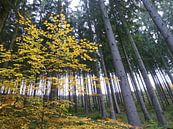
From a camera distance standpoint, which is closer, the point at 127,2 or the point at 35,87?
the point at 35,87

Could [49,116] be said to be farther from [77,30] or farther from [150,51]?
[150,51]

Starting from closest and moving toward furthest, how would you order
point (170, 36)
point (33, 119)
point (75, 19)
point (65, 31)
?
1. point (33, 119)
2. point (65, 31)
3. point (170, 36)
4. point (75, 19)

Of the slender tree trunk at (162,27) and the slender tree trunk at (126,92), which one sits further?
the slender tree trunk at (126,92)

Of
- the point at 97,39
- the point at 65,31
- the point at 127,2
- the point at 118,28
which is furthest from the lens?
the point at 97,39

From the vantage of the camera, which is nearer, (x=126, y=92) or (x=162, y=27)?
(x=162, y=27)

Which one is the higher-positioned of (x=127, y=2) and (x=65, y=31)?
(x=127, y=2)

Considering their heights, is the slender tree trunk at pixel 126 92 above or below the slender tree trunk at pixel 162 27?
below

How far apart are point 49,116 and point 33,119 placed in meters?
0.43

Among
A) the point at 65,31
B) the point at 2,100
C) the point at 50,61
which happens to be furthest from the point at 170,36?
the point at 2,100

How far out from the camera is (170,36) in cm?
662

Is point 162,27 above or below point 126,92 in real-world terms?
above

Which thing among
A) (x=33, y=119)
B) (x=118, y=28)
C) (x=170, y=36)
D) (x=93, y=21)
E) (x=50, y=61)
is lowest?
(x=33, y=119)

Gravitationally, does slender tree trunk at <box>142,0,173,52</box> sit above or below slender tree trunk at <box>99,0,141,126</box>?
above

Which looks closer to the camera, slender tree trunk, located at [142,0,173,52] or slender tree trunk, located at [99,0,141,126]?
slender tree trunk, located at [142,0,173,52]
